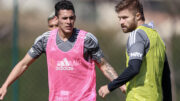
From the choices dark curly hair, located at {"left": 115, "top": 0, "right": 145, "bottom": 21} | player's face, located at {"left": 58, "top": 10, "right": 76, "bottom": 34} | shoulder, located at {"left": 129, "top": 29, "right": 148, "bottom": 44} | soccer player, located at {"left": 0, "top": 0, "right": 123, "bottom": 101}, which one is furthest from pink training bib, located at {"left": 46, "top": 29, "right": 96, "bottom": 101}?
shoulder, located at {"left": 129, "top": 29, "right": 148, "bottom": 44}

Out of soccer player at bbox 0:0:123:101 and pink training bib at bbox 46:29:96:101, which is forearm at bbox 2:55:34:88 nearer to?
soccer player at bbox 0:0:123:101

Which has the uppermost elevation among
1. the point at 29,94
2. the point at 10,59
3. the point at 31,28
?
the point at 31,28

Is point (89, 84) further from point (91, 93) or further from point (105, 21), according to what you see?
point (105, 21)

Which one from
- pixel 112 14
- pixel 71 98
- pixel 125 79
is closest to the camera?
pixel 125 79

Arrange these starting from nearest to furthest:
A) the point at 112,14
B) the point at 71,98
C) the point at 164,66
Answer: the point at 164,66 → the point at 71,98 → the point at 112,14

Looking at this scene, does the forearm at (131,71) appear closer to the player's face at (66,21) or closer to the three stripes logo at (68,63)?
the three stripes logo at (68,63)

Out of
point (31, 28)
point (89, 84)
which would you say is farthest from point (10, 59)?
point (89, 84)

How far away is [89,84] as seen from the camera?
4.89m

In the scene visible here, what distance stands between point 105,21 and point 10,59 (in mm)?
1650

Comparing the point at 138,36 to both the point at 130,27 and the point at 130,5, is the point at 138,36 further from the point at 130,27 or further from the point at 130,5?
the point at 130,5

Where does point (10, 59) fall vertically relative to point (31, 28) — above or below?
below

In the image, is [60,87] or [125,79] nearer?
[125,79]

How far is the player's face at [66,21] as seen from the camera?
488cm

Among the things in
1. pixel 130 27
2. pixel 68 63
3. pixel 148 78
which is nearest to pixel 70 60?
pixel 68 63
